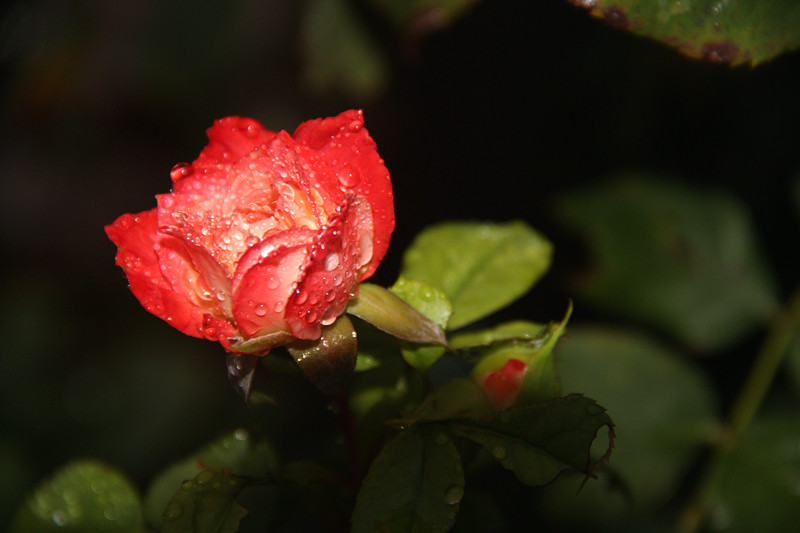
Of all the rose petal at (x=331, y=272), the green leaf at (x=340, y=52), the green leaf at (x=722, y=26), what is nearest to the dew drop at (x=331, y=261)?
the rose petal at (x=331, y=272)

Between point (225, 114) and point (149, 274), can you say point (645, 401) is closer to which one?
point (149, 274)

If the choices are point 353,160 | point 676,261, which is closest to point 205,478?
point 353,160

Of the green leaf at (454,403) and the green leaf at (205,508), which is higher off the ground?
the green leaf at (454,403)

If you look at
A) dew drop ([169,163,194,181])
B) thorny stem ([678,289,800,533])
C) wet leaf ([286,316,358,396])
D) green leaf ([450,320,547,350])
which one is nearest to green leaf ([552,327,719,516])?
thorny stem ([678,289,800,533])

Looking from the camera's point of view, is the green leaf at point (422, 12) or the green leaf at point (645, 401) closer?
the green leaf at point (422, 12)

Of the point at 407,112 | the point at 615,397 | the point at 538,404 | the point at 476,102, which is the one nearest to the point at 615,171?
the point at 615,397

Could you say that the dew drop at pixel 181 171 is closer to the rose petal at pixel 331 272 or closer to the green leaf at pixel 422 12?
the rose petal at pixel 331 272

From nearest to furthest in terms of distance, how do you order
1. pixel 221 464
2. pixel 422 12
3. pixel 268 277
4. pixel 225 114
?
1. pixel 268 277
2. pixel 221 464
3. pixel 422 12
4. pixel 225 114
